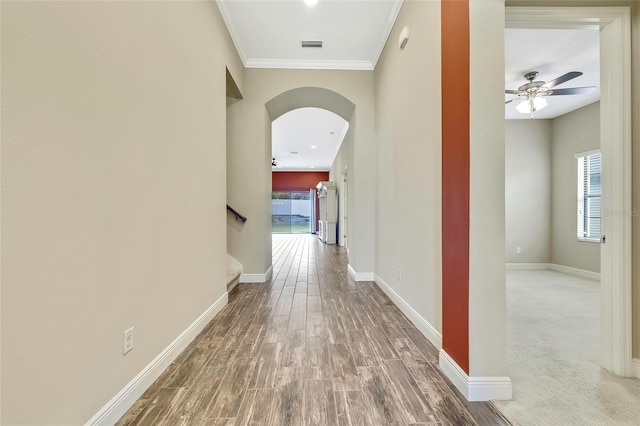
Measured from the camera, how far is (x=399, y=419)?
4.46 ft

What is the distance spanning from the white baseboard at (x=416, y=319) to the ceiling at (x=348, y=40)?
9.78 feet

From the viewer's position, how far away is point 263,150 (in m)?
3.99

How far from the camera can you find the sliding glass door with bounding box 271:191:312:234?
14.5 m

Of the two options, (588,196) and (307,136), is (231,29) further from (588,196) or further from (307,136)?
(588,196)

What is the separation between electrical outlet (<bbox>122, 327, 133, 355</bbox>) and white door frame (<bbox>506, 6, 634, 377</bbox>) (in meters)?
2.78

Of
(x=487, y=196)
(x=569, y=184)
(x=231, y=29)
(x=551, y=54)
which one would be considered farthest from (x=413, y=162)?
(x=569, y=184)

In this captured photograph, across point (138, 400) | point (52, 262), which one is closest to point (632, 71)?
point (52, 262)

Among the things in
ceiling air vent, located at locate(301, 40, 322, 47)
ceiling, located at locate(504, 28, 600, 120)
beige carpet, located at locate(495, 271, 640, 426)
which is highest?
ceiling air vent, located at locate(301, 40, 322, 47)

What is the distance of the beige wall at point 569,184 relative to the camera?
15.2ft

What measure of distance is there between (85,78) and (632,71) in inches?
115

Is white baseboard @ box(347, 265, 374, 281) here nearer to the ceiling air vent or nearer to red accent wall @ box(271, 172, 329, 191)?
the ceiling air vent

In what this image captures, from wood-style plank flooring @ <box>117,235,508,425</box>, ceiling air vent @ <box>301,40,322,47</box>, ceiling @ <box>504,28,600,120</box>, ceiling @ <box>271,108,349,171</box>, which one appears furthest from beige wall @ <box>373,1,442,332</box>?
ceiling @ <box>271,108,349,171</box>

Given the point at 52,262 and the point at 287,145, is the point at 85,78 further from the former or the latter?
the point at 287,145

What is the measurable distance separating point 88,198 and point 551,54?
15.0ft
